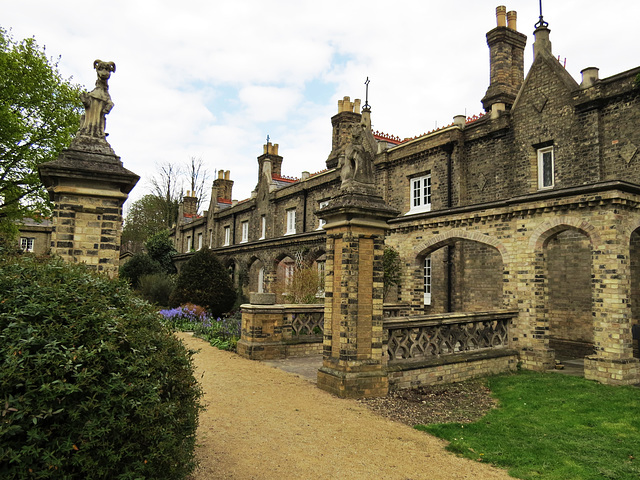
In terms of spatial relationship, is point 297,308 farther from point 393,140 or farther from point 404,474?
point 393,140

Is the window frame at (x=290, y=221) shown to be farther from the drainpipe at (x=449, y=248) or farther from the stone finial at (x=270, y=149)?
the drainpipe at (x=449, y=248)

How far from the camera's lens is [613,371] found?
889 centimetres

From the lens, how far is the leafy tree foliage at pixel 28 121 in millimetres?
17016

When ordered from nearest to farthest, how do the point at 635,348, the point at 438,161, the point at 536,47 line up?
the point at 635,348
the point at 536,47
the point at 438,161

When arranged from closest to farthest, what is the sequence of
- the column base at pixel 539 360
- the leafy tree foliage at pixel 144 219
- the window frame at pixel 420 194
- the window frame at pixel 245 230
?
the column base at pixel 539 360 → the window frame at pixel 420 194 → the window frame at pixel 245 230 → the leafy tree foliage at pixel 144 219

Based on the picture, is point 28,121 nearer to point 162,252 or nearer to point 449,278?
point 162,252

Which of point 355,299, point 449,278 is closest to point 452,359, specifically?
point 355,299

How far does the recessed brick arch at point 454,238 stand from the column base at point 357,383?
524 cm

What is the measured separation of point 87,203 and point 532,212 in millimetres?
9362

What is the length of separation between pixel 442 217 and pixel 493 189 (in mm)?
3673

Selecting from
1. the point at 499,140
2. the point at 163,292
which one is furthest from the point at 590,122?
the point at 163,292

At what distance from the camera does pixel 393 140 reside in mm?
21391

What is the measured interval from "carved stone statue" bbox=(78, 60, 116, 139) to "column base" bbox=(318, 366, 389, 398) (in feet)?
17.3

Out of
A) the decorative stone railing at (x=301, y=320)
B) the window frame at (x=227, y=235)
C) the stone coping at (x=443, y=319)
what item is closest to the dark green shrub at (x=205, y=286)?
the decorative stone railing at (x=301, y=320)
